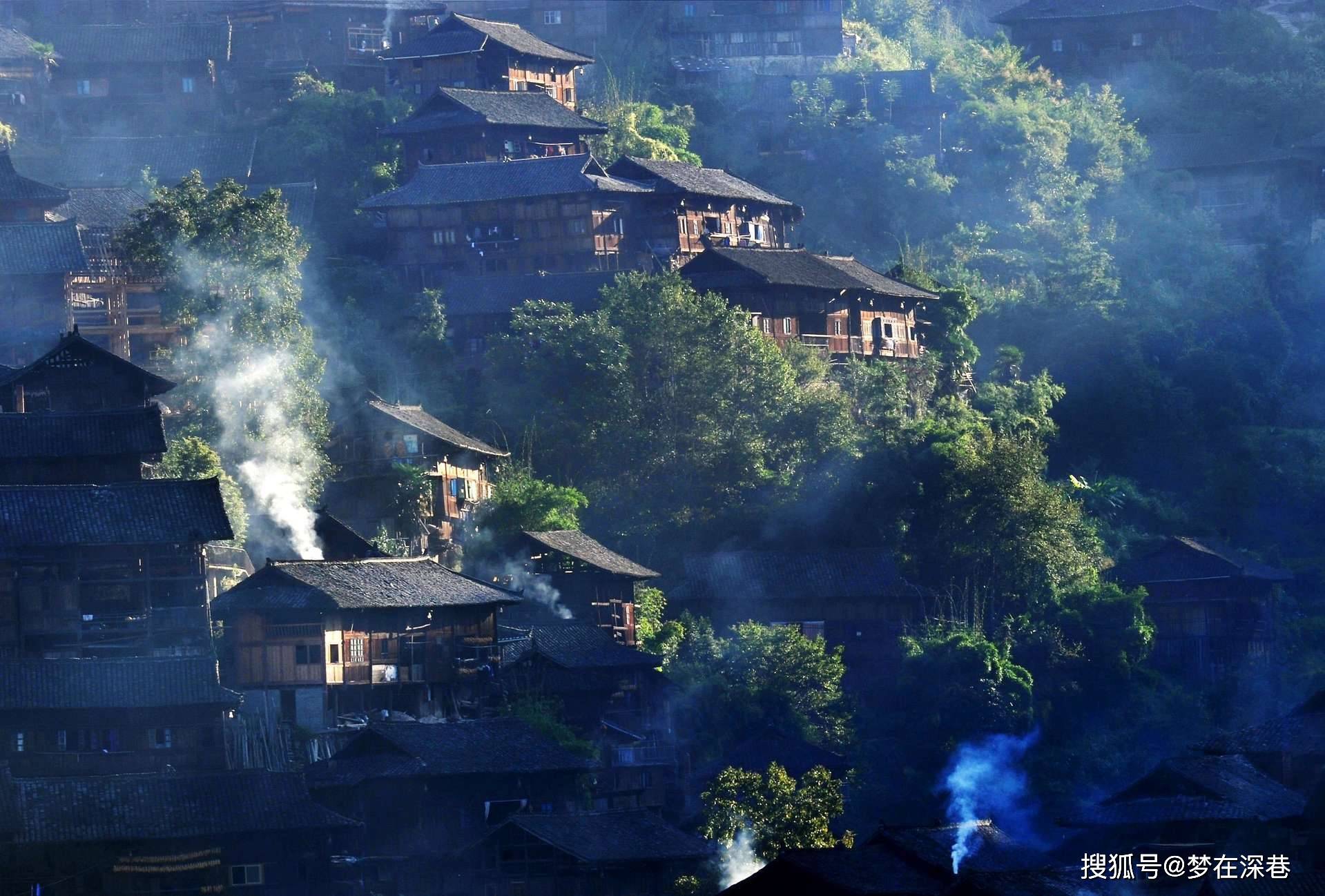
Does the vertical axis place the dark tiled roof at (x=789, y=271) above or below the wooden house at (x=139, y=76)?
below

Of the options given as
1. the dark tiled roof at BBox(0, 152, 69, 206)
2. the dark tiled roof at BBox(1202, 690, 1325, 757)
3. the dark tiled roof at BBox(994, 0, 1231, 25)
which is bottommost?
the dark tiled roof at BBox(1202, 690, 1325, 757)

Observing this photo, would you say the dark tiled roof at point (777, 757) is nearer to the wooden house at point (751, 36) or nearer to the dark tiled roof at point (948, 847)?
the dark tiled roof at point (948, 847)

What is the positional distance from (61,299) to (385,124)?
54.9 ft

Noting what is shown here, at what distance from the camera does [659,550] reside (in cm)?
6650

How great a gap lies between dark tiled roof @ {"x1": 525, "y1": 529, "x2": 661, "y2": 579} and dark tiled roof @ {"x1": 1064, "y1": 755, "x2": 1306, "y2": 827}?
43.9 feet

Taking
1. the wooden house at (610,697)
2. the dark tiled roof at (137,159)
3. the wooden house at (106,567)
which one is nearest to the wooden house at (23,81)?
the dark tiled roof at (137,159)

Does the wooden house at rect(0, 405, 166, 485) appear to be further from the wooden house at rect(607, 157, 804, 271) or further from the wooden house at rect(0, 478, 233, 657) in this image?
the wooden house at rect(607, 157, 804, 271)

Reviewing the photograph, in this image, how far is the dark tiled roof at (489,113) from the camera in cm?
7781

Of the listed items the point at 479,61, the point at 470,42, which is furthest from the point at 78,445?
the point at 470,42

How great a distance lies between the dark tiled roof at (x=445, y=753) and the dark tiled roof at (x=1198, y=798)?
10.8 meters

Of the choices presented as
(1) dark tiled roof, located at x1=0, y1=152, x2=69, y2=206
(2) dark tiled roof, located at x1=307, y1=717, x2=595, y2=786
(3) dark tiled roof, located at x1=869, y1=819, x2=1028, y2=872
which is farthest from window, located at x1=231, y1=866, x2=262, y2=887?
(1) dark tiled roof, located at x1=0, y1=152, x2=69, y2=206

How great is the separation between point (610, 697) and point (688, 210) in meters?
20.4

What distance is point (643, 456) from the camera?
65.8 meters

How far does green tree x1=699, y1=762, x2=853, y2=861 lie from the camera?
51406 millimetres
